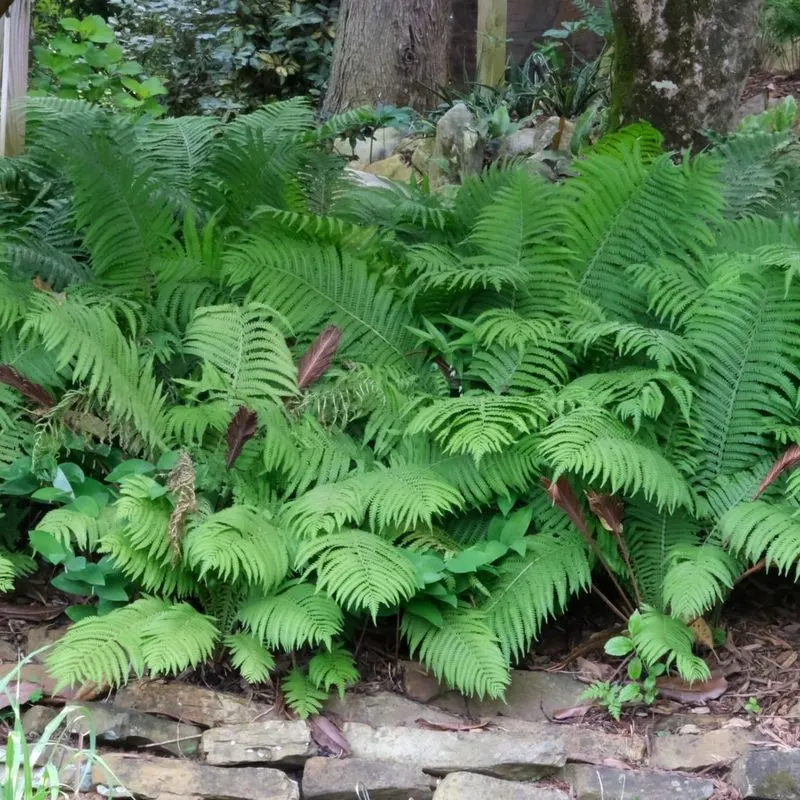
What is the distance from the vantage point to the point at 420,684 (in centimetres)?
303

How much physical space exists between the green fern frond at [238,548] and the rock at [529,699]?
0.62 m

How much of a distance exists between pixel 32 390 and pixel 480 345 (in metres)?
1.42

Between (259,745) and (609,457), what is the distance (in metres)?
1.20

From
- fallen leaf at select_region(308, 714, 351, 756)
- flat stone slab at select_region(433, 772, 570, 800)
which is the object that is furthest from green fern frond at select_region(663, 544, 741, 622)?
fallen leaf at select_region(308, 714, 351, 756)

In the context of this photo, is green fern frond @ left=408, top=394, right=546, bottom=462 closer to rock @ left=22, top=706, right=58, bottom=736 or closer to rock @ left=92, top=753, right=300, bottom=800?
rock @ left=92, top=753, right=300, bottom=800

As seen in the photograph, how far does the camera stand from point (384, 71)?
26.7ft

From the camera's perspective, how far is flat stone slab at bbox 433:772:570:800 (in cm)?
262

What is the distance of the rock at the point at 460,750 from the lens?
8.96 ft

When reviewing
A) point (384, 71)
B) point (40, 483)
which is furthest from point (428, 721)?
point (384, 71)

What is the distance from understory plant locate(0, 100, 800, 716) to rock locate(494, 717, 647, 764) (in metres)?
0.16

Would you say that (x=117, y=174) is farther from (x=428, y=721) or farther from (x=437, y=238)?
(x=428, y=721)

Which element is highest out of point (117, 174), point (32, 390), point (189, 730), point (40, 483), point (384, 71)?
point (384, 71)

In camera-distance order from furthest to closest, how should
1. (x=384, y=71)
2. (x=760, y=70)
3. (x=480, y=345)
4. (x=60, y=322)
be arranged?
1. (x=760, y=70)
2. (x=384, y=71)
3. (x=480, y=345)
4. (x=60, y=322)

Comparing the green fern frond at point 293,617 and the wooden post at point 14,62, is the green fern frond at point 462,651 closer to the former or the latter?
the green fern frond at point 293,617
